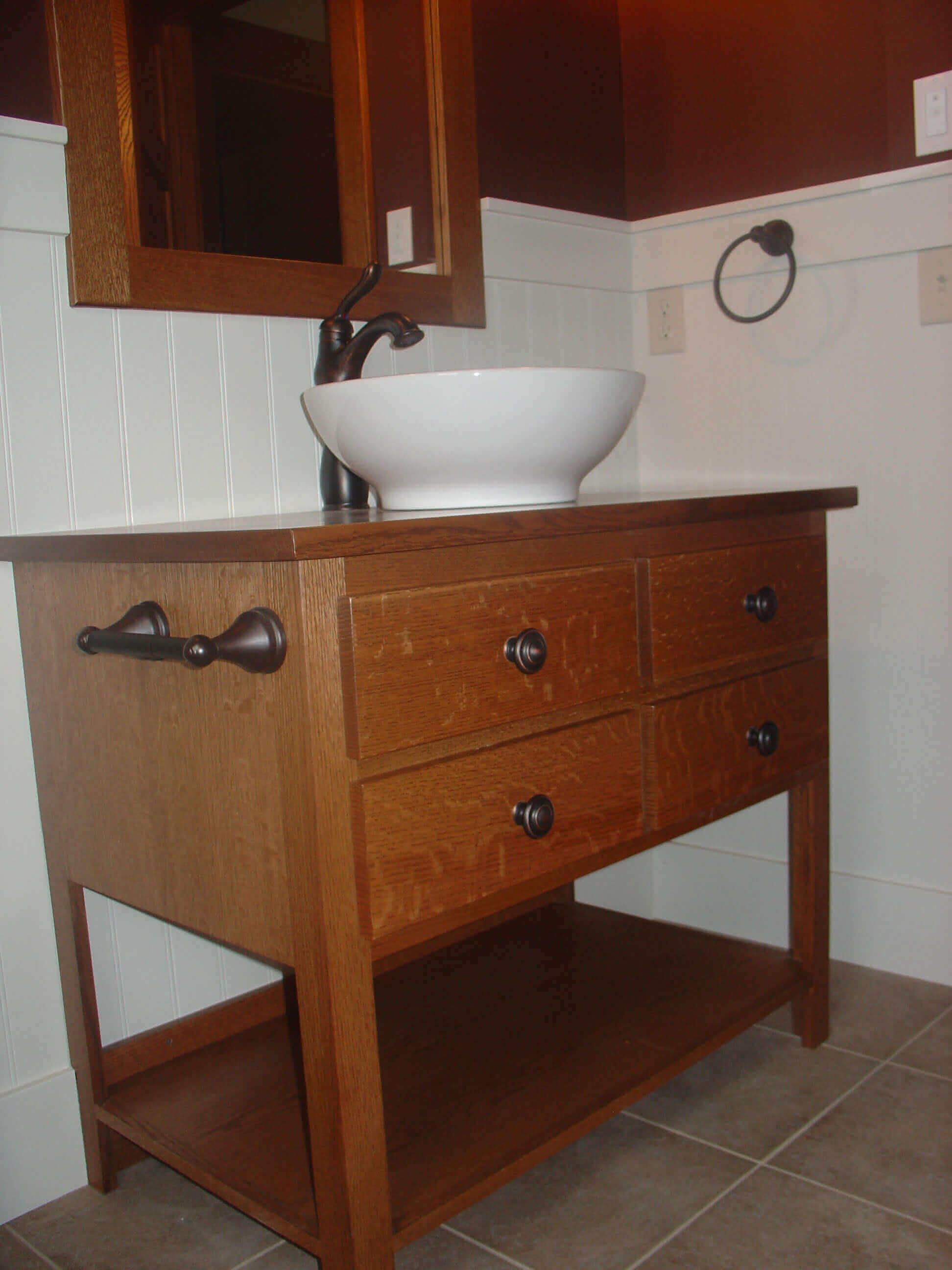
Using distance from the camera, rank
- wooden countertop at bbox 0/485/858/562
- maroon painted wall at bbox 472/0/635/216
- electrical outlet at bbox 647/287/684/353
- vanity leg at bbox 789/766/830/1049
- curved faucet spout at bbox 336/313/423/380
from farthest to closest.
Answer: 1. electrical outlet at bbox 647/287/684/353
2. maroon painted wall at bbox 472/0/635/216
3. vanity leg at bbox 789/766/830/1049
4. curved faucet spout at bbox 336/313/423/380
5. wooden countertop at bbox 0/485/858/562

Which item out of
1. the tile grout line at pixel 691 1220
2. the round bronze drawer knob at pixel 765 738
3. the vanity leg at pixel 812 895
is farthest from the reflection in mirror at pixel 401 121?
the tile grout line at pixel 691 1220

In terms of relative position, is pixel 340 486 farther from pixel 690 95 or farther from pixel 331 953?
pixel 690 95

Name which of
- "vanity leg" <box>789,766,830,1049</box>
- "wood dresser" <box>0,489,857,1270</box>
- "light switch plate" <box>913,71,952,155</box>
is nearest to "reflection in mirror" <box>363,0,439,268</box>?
"wood dresser" <box>0,489,857,1270</box>

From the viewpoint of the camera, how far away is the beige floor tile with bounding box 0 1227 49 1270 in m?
1.21

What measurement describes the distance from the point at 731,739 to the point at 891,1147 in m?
0.50

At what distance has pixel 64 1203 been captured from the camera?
52.1 inches

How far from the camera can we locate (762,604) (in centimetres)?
142

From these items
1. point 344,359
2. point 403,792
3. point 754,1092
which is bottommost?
point 754,1092

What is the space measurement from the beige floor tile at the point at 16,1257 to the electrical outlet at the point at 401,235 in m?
1.27

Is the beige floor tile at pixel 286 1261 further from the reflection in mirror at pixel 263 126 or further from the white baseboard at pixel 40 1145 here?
the reflection in mirror at pixel 263 126

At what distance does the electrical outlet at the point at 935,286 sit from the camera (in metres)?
1.64

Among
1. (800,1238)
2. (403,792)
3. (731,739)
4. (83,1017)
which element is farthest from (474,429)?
(800,1238)

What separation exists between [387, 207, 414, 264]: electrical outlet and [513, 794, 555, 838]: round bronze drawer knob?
0.85 meters

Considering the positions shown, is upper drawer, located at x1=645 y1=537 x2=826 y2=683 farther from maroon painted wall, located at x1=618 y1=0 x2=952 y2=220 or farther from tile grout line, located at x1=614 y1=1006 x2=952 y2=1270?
maroon painted wall, located at x1=618 y1=0 x2=952 y2=220
